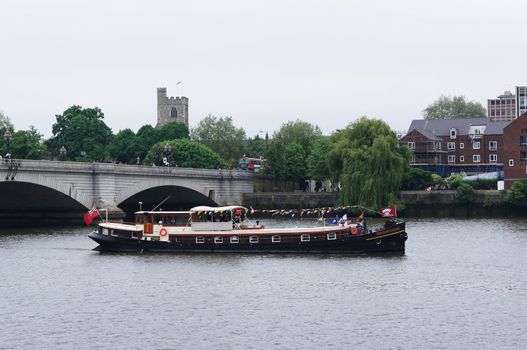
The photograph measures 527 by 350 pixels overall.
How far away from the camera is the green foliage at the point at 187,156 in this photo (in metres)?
171

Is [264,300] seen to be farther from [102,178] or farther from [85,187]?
[102,178]

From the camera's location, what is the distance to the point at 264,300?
191 feet

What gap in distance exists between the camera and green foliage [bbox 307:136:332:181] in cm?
14838

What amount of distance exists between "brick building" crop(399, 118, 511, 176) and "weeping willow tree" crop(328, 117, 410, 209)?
36976 mm

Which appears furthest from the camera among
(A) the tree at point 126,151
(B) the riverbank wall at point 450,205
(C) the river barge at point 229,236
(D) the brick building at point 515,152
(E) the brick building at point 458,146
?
(A) the tree at point 126,151

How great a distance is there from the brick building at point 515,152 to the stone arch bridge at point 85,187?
3706cm

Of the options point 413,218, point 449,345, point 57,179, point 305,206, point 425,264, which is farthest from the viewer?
point 305,206

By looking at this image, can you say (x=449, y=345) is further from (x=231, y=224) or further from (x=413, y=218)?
(x=413, y=218)

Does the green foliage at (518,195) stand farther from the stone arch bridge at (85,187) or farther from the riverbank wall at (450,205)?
the stone arch bridge at (85,187)

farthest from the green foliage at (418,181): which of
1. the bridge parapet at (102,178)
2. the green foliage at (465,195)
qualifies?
the bridge parapet at (102,178)

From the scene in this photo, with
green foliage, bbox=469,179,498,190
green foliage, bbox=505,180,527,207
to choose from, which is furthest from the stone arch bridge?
green foliage, bbox=505,180,527,207

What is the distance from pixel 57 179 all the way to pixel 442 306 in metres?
58.7

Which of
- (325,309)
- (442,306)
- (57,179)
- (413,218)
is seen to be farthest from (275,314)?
(413,218)

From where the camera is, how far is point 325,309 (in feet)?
181
